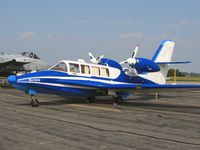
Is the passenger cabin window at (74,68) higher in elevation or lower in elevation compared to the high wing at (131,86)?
higher

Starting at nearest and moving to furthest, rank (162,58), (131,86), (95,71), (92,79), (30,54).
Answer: (131,86)
(92,79)
(95,71)
(162,58)
(30,54)

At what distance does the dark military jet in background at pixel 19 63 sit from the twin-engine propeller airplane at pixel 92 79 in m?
15.5

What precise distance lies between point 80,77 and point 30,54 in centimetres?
2038

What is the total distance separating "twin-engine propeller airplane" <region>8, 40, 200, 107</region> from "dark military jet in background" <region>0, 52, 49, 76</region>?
15.5 metres

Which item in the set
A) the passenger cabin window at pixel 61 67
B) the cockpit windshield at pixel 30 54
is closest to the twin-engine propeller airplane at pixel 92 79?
the passenger cabin window at pixel 61 67

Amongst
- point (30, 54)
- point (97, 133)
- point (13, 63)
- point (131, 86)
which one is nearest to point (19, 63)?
point (13, 63)

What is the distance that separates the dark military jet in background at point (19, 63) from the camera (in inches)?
1278

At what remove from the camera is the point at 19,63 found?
32688 millimetres

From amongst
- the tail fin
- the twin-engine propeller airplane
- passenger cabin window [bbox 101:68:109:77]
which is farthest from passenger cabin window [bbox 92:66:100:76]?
the tail fin

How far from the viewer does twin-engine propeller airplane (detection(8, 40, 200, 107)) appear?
1505 centimetres

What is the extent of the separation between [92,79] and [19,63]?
18.0 metres

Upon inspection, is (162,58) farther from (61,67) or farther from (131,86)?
(61,67)

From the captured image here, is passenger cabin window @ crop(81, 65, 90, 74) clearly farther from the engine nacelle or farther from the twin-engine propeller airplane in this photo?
the engine nacelle

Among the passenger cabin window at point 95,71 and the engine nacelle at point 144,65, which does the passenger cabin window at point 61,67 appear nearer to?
the passenger cabin window at point 95,71
